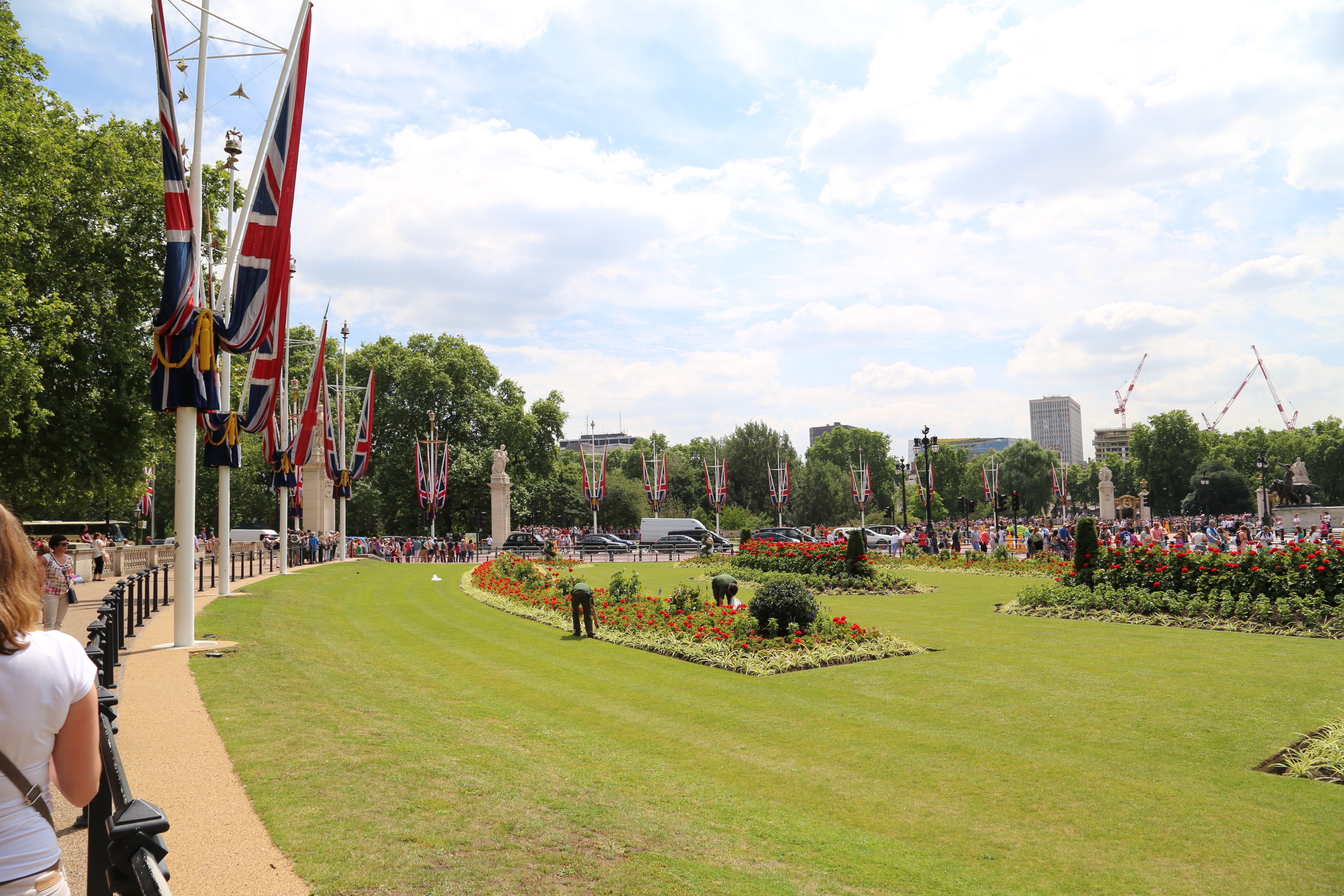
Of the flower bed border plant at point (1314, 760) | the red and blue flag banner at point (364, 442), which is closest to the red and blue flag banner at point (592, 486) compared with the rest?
the red and blue flag banner at point (364, 442)

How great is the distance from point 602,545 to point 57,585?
34.5m

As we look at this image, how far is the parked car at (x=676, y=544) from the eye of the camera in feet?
139

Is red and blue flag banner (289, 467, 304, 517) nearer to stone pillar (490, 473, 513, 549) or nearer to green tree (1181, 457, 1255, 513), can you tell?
stone pillar (490, 473, 513, 549)

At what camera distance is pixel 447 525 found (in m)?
60.9

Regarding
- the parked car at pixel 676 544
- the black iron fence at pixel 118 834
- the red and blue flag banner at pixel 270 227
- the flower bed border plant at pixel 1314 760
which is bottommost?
the parked car at pixel 676 544

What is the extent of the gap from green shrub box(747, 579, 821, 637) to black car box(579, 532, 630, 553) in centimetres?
2936

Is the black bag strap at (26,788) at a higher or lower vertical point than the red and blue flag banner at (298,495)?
lower

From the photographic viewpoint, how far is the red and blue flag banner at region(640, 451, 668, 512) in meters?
56.1

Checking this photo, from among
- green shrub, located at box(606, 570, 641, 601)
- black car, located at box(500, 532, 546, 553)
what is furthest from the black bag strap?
black car, located at box(500, 532, 546, 553)

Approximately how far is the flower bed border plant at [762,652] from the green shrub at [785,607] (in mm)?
668

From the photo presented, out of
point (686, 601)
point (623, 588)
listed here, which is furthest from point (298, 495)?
point (686, 601)

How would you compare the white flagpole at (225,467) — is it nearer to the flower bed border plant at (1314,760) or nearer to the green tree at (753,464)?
the flower bed border plant at (1314,760)

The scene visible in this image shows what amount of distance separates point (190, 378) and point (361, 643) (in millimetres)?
5317

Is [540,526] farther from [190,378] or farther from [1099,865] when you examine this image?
[1099,865]
